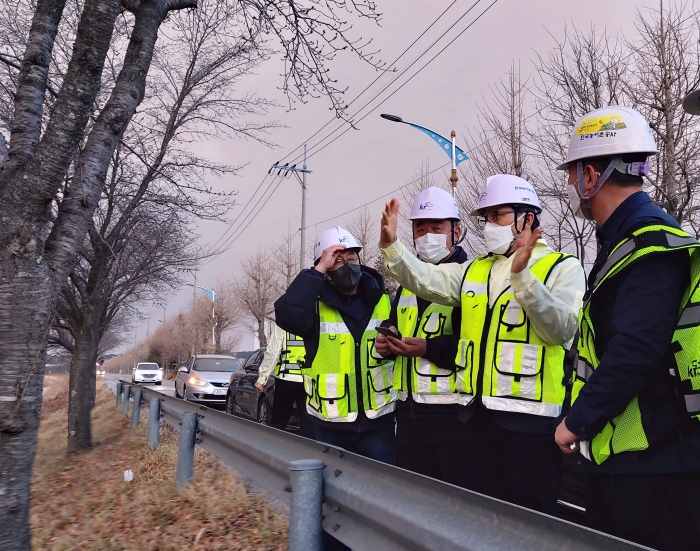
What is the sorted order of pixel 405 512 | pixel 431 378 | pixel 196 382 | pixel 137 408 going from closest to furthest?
pixel 405 512
pixel 431 378
pixel 137 408
pixel 196 382

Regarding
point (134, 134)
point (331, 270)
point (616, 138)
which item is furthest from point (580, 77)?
point (616, 138)

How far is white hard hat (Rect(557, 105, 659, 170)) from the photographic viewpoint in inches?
91.3

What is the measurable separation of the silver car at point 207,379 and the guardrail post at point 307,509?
50.0ft

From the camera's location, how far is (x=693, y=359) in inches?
75.6

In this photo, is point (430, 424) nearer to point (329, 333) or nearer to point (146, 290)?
point (329, 333)

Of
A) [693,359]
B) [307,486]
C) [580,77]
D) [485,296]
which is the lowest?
[307,486]

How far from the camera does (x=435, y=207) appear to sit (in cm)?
382

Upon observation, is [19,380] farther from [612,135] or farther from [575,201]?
[612,135]

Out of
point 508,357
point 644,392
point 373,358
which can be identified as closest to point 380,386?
point 373,358

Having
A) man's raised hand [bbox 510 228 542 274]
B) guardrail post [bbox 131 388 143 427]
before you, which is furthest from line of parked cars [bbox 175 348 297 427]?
man's raised hand [bbox 510 228 542 274]

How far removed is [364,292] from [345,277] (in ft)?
0.61

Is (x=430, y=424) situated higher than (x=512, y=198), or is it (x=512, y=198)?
(x=512, y=198)

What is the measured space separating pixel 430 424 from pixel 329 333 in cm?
81

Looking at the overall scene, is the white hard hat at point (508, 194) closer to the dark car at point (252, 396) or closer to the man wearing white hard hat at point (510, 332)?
the man wearing white hard hat at point (510, 332)
